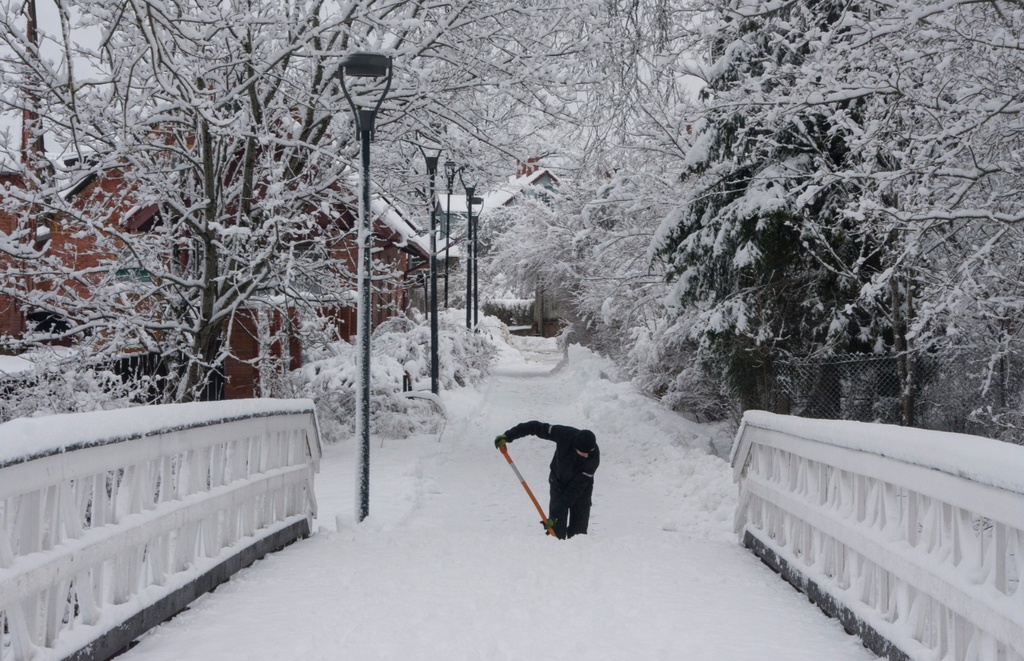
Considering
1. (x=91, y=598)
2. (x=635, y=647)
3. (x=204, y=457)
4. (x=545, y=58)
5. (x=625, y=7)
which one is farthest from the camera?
(x=545, y=58)

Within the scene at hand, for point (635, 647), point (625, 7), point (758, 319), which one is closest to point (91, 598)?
point (635, 647)

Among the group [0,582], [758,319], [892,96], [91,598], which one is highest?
[892,96]

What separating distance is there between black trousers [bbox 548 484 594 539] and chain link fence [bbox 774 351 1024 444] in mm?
5519

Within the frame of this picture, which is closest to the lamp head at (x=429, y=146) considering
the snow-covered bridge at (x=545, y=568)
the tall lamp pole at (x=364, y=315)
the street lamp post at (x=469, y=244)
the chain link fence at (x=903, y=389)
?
the tall lamp pole at (x=364, y=315)

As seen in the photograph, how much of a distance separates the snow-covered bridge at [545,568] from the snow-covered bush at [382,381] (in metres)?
8.04

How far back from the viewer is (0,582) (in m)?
3.43

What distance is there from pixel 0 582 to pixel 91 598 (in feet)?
3.08

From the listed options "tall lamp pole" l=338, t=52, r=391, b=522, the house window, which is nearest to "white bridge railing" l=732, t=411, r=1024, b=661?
"tall lamp pole" l=338, t=52, r=391, b=522

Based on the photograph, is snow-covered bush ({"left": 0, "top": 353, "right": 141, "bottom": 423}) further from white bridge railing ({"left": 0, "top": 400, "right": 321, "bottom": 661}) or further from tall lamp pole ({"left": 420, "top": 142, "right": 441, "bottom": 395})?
tall lamp pole ({"left": 420, "top": 142, "right": 441, "bottom": 395})

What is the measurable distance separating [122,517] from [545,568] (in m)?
2.93

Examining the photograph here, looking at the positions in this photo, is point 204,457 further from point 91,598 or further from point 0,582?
point 0,582

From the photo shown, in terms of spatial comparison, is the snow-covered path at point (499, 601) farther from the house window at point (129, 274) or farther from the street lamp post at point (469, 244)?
the street lamp post at point (469, 244)

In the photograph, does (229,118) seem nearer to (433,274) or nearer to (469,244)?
(433,274)

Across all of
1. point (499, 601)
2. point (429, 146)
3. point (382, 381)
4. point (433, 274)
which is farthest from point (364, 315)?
point (433, 274)
